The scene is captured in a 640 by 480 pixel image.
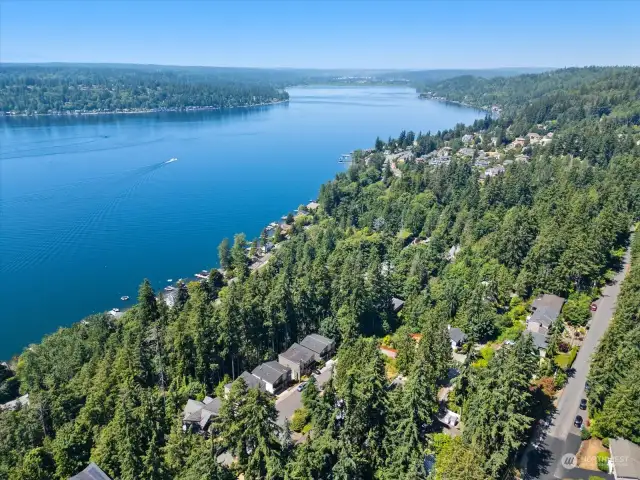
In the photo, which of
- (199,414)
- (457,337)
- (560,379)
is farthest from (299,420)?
(560,379)

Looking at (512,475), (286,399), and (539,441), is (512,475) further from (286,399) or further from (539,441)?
(286,399)

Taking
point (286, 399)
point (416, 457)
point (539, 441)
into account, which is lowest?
point (286, 399)

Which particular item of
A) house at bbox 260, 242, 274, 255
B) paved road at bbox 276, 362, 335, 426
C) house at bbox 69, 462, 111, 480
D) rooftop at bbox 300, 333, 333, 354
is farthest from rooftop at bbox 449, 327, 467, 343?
house at bbox 260, 242, 274, 255

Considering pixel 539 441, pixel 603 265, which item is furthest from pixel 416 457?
→ pixel 603 265

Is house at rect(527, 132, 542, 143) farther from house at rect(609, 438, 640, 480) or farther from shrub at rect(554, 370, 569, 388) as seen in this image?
house at rect(609, 438, 640, 480)

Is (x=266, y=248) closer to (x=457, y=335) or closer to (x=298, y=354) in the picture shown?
(x=298, y=354)
